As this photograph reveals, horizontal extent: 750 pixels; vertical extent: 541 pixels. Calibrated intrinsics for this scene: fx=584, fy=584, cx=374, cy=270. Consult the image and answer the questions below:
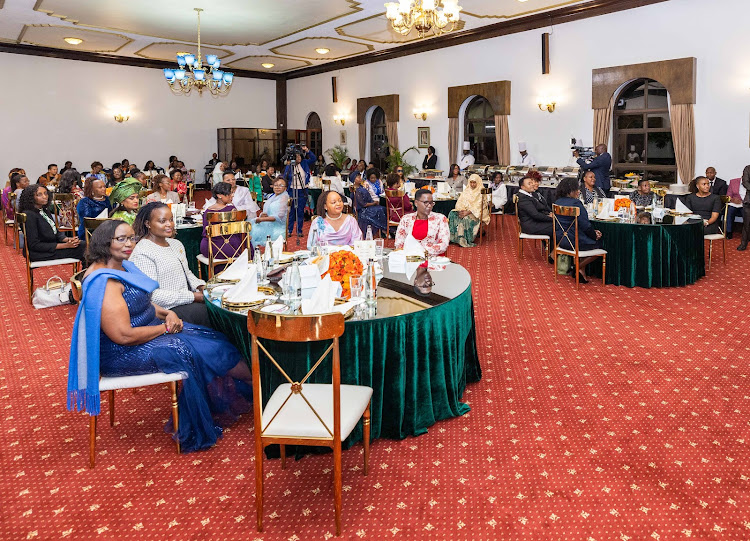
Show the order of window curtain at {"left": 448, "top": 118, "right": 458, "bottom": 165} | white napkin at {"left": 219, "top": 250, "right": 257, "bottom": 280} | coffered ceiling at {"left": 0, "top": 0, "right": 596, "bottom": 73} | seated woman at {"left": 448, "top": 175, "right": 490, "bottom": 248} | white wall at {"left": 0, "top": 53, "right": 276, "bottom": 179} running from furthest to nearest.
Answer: white wall at {"left": 0, "top": 53, "right": 276, "bottom": 179}, window curtain at {"left": 448, "top": 118, "right": 458, "bottom": 165}, coffered ceiling at {"left": 0, "top": 0, "right": 596, "bottom": 73}, seated woman at {"left": 448, "top": 175, "right": 490, "bottom": 248}, white napkin at {"left": 219, "top": 250, "right": 257, "bottom": 280}

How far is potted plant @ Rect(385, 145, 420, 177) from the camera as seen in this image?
49.7ft

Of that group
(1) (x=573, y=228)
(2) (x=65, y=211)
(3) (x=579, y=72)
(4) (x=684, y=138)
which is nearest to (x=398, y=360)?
(1) (x=573, y=228)

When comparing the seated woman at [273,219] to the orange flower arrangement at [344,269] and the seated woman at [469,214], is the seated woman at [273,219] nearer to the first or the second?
the seated woman at [469,214]

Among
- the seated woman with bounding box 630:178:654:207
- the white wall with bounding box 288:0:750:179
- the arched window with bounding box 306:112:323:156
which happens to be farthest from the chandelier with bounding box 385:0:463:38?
the arched window with bounding box 306:112:323:156

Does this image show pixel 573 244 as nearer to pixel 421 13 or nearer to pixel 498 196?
pixel 421 13

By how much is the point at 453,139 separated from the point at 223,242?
9.29 m

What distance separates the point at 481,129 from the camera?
1387cm

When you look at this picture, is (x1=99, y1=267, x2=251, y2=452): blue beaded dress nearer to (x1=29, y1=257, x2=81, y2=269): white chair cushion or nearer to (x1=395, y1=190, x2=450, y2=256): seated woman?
(x1=395, y1=190, x2=450, y2=256): seated woman

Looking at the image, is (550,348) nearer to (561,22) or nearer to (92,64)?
(561,22)

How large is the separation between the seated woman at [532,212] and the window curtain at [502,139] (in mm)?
5518

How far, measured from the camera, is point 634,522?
251 centimetres

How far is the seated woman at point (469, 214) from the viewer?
29.7 ft

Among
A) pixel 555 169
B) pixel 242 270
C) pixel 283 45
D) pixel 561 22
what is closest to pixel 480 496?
pixel 242 270

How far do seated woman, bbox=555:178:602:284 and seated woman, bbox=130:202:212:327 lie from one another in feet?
13.9
